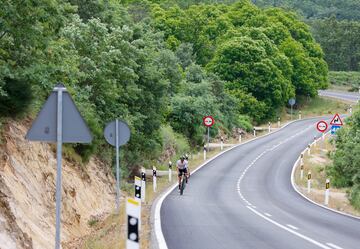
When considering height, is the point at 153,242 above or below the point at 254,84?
below

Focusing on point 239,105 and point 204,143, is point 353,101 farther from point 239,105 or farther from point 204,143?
point 204,143

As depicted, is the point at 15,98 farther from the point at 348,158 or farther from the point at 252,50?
the point at 252,50

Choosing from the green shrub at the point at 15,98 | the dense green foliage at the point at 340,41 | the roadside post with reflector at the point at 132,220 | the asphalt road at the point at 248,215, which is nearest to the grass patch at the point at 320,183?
the asphalt road at the point at 248,215

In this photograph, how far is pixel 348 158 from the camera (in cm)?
3012

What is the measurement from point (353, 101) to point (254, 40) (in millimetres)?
19699

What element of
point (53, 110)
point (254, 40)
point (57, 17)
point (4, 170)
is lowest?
point (4, 170)

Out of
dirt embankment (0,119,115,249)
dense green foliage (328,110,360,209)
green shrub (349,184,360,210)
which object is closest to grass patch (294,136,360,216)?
green shrub (349,184,360,210)

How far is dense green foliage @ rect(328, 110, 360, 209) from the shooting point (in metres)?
28.7

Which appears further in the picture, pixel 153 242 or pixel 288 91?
pixel 288 91

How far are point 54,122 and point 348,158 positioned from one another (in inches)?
992

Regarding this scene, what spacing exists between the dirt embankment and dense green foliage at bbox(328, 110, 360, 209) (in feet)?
48.0

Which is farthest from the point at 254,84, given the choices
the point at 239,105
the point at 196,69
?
the point at 196,69

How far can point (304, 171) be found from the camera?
3600 centimetres

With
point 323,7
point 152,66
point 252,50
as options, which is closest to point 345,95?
point 252,50
